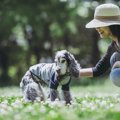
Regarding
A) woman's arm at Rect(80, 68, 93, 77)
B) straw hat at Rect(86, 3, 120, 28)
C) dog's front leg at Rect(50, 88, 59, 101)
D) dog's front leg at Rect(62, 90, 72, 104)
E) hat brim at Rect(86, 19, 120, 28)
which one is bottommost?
dog's front leg at Rect(62, 90, 72, 104)

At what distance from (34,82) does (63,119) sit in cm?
359

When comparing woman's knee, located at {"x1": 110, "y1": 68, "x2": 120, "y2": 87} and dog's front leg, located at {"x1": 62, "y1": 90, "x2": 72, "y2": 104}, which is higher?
woman's knee, located at {"x1": 110, "y1": 68, "x2": 120, "y2": 87}

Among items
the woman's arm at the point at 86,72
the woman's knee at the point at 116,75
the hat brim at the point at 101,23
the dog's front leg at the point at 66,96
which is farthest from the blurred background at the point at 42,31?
the woman's knee at the point at 116,75

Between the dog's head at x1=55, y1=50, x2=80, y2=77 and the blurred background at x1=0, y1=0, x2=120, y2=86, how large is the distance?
56.2ft

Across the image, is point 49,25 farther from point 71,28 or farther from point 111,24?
point 111,24

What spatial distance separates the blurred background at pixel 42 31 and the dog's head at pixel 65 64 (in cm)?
1713

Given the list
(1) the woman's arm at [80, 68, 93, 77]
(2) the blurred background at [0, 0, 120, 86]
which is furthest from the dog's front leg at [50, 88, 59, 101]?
(2) the blurred background at [0, 0, 120, 86]

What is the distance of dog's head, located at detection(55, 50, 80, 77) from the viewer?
8914 mm

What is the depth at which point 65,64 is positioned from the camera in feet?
29.3

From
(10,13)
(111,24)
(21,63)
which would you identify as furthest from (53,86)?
(21,63)

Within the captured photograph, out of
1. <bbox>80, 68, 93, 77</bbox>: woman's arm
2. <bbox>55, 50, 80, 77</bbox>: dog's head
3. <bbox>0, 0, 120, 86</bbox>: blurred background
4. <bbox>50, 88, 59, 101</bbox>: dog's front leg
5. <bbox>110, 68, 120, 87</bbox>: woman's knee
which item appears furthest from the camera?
<bbox>0, 0, 120, 86</bbox>: blurred background

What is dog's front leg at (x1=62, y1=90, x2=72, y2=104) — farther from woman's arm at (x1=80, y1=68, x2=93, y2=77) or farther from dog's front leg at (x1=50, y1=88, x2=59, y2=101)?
woman's arm at (x1=80, y1=68, x2=93, y2=77)

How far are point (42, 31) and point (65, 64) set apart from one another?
1300 inches

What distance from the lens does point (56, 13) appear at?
36531 mm
